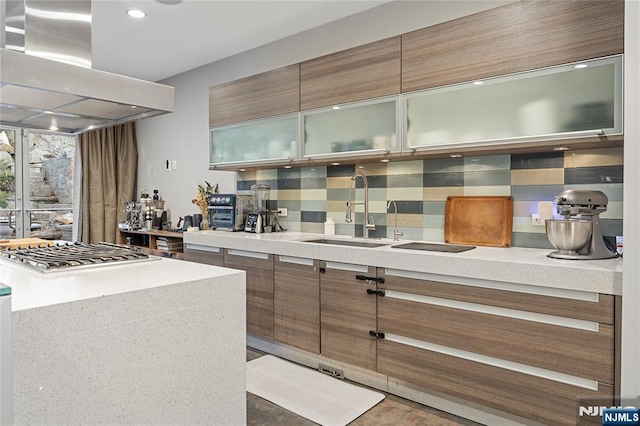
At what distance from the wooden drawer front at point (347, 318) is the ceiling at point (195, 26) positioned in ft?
6.84

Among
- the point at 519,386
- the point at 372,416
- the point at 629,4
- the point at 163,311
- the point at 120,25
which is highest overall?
the point at 120,25

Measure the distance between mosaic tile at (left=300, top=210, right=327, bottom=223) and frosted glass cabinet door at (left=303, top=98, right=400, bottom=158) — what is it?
0.61 metres

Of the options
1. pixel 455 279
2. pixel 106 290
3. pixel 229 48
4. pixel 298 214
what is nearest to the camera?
pixel 106 290

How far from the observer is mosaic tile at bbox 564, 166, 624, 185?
228cm

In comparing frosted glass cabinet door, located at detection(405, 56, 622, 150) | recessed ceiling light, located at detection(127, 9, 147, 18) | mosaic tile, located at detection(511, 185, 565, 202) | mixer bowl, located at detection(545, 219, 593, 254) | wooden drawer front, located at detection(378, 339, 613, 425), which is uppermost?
recessed ceiling light, located at detection(127, 9, 147, 18)

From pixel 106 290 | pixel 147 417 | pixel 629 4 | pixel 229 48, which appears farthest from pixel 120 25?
pixel 629 4

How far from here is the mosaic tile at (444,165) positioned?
2.85 meters

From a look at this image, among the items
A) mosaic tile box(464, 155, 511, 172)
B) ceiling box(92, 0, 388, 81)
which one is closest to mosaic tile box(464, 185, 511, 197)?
mosaic tile box(464, 155, 511, 172)

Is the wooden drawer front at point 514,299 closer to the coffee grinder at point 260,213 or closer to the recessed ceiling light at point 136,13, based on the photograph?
the coffee grinder at point 260,213

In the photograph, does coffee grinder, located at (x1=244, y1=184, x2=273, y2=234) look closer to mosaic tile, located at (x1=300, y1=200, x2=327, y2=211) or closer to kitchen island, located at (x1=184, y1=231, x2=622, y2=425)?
mosaic tile, located at (x1=300, y1=200, x2=327, y2=211)

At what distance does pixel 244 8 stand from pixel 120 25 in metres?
1.14

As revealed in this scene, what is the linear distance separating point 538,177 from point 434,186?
67cm

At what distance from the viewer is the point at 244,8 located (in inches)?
129

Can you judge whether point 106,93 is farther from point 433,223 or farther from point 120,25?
point 433,223
